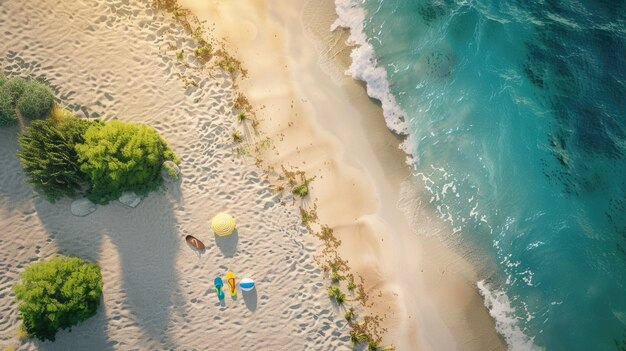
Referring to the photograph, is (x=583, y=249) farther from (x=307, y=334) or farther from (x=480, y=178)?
(x=307, y=334)

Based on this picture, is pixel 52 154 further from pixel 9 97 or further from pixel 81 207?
pixel 9 97

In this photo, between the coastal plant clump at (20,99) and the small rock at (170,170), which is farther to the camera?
the small rock at (170,170)

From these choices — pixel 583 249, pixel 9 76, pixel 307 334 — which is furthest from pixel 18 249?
pixel 583 249

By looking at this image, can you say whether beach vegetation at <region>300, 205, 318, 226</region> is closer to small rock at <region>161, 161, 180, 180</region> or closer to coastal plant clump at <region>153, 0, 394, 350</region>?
coastal plant clump at <region>153, 0, 394, 350</region>

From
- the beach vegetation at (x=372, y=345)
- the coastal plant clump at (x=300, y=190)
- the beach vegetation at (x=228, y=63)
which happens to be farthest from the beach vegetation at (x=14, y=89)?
the beach vegetation at (x=372, y=345)

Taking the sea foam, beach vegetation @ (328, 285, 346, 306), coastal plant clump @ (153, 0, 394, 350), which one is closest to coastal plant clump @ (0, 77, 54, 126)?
coastal plant clump @ (153, 0, 394, 350)

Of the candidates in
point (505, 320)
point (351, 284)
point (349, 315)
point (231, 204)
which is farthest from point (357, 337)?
point (231, 204)

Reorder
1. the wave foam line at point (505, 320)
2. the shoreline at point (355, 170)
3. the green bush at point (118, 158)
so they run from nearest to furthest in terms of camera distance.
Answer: the green bush at point (118, 158) → the shoreline at point (355, 170) → the wave foam line at point (505, 320)

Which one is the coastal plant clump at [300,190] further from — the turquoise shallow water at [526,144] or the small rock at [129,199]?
the turquoise shallow water at [526,144]
